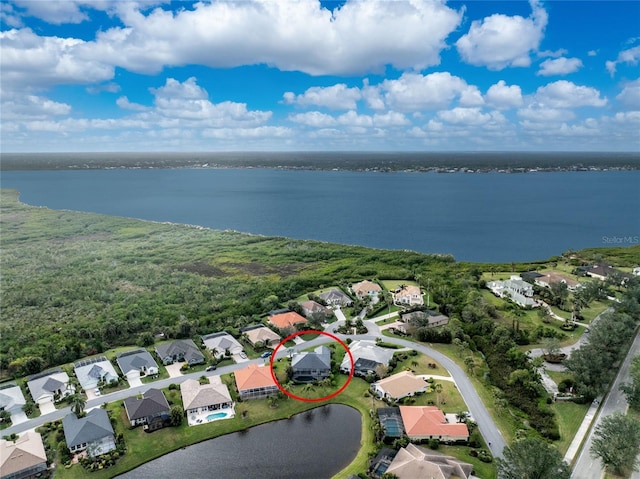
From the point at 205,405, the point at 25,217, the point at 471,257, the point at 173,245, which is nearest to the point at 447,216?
the point at 471,257

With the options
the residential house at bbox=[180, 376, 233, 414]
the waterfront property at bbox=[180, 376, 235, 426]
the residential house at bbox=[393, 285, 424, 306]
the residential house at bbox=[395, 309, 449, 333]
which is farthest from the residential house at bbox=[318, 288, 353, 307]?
the waterfront property at bbox=[180, 376, 235, 426]

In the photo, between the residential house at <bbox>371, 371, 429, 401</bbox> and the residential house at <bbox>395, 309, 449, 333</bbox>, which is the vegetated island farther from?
the residential house at <bbox>371, 371, 429, 401</bbox>

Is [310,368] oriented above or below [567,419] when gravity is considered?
above

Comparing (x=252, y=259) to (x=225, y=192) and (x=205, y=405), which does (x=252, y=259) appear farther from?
(x=225, y=192)

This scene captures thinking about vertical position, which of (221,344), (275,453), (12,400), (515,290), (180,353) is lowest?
(275,453)

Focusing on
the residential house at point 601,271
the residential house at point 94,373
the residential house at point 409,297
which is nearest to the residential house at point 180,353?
the residential house at point 94,373

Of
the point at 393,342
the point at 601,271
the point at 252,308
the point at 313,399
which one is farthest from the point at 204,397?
the point at 601,271

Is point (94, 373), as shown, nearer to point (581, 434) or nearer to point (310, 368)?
point (310, 368)
